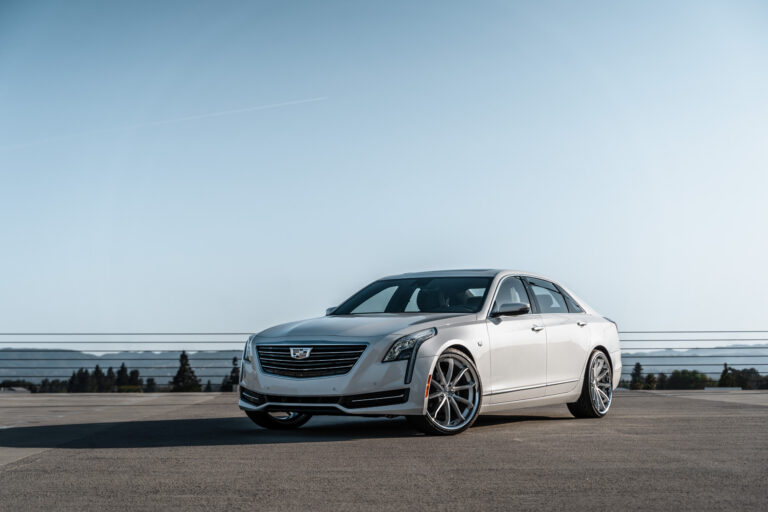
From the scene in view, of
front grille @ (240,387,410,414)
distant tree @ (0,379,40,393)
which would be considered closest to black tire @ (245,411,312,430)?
front grille @ (240,387,410,414)

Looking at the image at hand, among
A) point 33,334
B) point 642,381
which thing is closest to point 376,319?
point 642,381

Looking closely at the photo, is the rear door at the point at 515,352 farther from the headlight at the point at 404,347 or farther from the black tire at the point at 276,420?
the black tire at the point at 276,420

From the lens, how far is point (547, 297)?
10164 mm

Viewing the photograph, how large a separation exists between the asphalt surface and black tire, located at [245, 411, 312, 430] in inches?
5.0

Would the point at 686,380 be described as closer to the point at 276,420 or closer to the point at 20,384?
the point at 276,420

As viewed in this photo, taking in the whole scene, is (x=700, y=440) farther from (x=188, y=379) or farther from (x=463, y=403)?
(x=188, y=379)

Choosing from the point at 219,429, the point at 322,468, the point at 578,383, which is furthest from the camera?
the point at 578,383

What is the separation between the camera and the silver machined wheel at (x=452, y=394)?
801 cm

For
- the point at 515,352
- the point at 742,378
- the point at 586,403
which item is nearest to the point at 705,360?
the point at 742,378

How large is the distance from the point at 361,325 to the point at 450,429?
1.21m

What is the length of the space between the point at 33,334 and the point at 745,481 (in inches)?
709

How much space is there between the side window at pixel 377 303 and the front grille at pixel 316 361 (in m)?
1.54

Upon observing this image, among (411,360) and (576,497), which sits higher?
(411,360)

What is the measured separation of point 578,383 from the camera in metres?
10.0
